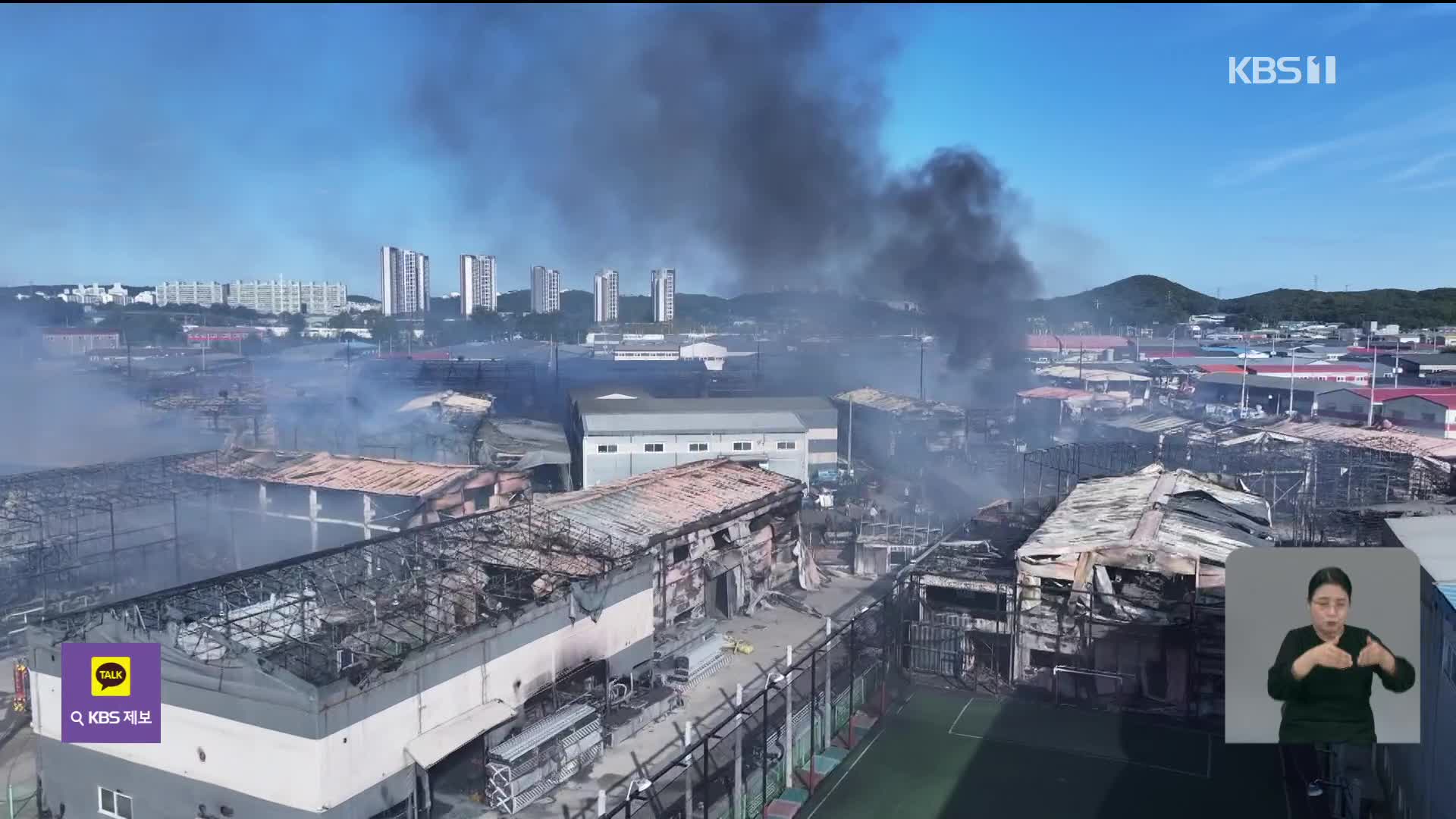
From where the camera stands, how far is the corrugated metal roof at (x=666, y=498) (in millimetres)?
11070

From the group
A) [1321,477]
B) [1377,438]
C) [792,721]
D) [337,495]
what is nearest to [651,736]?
[792,721]

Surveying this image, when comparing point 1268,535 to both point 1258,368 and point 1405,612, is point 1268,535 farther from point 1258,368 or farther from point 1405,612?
point 1258,368

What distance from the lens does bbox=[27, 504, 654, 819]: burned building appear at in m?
6.32

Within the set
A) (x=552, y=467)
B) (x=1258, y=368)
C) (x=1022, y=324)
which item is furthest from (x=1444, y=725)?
(x=1258, y=368)

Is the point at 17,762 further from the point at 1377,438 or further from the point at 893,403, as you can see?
the point at 893,403

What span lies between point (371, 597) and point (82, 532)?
661 centimetres

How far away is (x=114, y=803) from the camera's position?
271 inches

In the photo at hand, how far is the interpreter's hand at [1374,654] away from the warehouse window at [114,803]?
7655 millimetres

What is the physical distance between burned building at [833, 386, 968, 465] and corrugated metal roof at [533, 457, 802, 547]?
29.4 feet

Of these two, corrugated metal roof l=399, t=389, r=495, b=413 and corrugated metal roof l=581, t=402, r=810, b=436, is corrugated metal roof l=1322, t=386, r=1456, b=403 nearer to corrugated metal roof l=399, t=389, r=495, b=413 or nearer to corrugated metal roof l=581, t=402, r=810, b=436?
corrugated metal roof l=581, t=402, r=810, b=436

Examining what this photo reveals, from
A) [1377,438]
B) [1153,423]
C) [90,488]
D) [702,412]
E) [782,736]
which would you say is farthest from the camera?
[1153,423]

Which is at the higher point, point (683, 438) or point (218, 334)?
point (218, 334)

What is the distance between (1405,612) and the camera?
3.61 metres

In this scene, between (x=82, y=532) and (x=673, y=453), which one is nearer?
(x=82, y=532)
